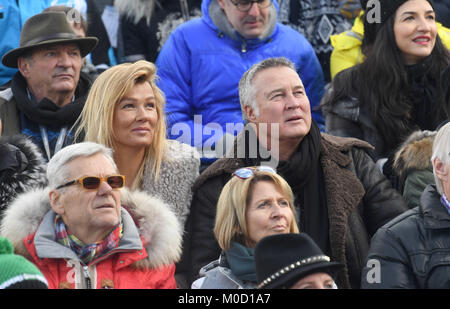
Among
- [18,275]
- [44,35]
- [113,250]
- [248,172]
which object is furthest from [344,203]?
[44,35]

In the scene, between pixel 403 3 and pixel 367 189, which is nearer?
pixel 367 189

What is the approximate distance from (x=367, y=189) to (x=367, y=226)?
0.69 feet

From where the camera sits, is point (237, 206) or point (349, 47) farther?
point (349, 47)

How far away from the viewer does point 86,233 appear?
4379 millimetres

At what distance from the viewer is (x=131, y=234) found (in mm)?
4438

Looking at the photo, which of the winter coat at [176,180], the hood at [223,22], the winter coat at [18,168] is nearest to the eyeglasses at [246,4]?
the hood at [223,22]

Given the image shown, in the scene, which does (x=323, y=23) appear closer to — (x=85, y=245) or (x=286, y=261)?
(x=85, y=245)

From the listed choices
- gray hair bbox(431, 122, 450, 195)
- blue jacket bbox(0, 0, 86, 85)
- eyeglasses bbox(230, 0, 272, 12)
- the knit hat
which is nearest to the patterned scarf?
the knit hat

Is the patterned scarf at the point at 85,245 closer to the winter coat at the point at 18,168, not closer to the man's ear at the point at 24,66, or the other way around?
the winter coat at the point at 18,168

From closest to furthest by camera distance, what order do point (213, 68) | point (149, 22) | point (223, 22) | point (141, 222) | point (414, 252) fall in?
1. point (414, 252)
2. point (141, 222)
3. point (213, 68)
4. point (223, 22)
5. point (149, 22)

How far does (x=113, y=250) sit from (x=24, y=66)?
201 centimetres
